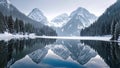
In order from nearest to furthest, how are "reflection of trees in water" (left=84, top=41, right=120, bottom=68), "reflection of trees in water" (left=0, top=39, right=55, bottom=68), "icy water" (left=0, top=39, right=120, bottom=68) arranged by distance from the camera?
"icy water" (left=0, top=39, right=120, bottom=68) → "reflection of trees in water" (left=0, top=39, right=55, bottom=68) → "reflection of trees in water" (left=84, top=41, right=120, bottom=68)

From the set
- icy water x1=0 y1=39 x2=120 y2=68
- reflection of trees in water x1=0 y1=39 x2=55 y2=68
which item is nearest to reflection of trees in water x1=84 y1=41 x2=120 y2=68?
icy water x1=0 y1=39 x2=120 y2=68

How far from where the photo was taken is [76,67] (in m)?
22.5

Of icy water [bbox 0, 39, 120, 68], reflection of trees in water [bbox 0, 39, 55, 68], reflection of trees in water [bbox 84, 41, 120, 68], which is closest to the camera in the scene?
icy water [bbox 0, 39, 120, 68]

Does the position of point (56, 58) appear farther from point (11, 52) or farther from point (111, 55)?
point (111, 55)

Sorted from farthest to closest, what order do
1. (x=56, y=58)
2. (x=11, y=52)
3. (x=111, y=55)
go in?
(x=11, y=52) < (x=111, y=55) < (x=56, y=58)

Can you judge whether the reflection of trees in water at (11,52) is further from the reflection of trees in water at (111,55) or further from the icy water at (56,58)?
the reflection of trees in water at (111,55)

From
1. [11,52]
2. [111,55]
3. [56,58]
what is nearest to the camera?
[56,58]

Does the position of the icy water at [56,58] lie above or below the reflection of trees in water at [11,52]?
below

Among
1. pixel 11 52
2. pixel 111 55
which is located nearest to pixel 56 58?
pixel 11 52

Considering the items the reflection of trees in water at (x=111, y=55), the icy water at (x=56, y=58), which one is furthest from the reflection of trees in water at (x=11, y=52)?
the reflection of trees in water at (x=111, y=55)

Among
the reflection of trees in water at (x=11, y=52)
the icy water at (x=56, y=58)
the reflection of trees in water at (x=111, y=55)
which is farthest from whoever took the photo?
the reflection of trees in water at (x=111, y=55)

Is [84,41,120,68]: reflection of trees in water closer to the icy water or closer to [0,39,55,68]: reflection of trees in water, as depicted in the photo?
the icy water

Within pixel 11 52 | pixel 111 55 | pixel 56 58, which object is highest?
pixel 11 52

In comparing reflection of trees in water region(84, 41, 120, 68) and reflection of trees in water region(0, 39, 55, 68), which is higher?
reflection of trees in water region(0, 39, 55, 68)
